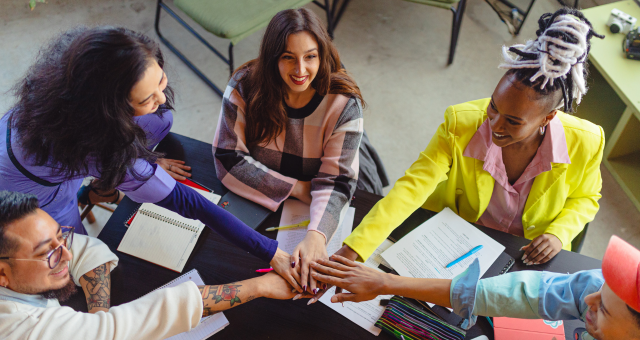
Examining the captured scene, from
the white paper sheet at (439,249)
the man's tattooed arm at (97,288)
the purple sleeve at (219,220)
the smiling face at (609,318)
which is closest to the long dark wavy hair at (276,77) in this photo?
the purple sleeve at (219,220)

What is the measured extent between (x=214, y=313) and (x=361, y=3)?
297 cm

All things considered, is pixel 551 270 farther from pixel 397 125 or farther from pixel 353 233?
pixel 397 125

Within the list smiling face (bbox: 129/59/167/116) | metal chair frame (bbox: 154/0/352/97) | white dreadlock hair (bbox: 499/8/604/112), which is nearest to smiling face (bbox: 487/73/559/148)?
white dreadlock hair (bbox: 499/8/604/112)

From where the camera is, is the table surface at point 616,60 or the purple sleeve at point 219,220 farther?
the table surface at point 616,60

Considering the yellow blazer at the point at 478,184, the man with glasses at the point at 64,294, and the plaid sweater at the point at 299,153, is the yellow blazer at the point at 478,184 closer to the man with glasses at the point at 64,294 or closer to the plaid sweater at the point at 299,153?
the plaid sweater at the point at 299,153

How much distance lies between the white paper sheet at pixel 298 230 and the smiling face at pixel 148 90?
550 millimetres

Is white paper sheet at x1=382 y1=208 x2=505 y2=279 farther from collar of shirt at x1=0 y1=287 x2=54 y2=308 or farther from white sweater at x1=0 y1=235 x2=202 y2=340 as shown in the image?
collar of shirt at x1=0 y1=287 x2=54 y2=308

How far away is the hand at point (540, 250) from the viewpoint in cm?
137

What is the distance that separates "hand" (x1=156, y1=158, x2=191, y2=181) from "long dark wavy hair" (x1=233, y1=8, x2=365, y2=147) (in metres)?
0.25

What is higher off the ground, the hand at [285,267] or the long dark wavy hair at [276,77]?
the long dark wavy hair at [276,77]

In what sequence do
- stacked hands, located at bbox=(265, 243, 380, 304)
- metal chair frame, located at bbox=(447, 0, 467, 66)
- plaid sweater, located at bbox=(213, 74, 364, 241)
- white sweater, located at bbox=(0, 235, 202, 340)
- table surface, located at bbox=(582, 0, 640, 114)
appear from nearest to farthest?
1. white sweater, located at bbox=(0, 235, 202, 340)
2. stacked hands, located at bbox=(265, 243, 380, 304)
3. plaid sweater, located at bbox=(213, 74, 364, 241)
4. table surface, located at bbox=(582, 0, 640, 114)
5. metal chair frame, located at bbox=(447, 0, 467, 66)

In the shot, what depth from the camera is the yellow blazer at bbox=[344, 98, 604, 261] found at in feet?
4.74

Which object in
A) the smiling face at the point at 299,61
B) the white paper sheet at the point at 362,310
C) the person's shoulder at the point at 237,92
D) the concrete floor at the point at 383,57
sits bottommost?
the concrete floor at the point at 383,57

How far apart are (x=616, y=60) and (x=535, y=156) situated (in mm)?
1241
